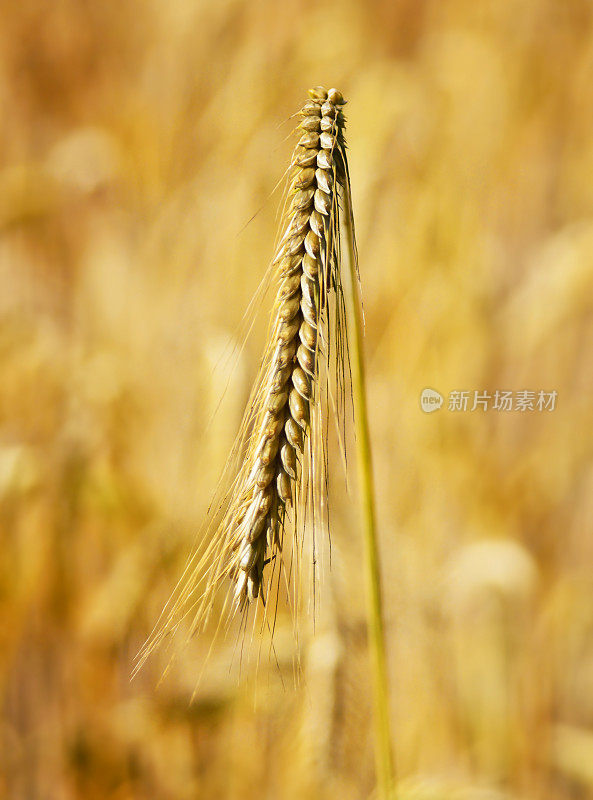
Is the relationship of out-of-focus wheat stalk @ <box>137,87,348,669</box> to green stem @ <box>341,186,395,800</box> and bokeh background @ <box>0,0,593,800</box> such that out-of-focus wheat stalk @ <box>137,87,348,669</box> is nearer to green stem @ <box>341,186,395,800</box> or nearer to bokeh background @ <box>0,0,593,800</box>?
green stem @ <box>341,186,395,800</box>

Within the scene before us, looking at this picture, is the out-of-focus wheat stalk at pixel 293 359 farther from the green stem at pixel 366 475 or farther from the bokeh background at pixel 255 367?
the bokeh background at pixel 255 367

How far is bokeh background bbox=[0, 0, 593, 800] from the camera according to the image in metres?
0.76

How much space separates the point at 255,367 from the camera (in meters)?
0.75

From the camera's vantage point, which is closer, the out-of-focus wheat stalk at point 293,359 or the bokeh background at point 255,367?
the out-of-focus wheat stalk at point 293,359

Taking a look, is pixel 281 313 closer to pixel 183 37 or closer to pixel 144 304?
pixel 144 304

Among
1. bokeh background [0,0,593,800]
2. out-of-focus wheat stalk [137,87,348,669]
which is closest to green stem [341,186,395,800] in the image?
out-of-focus wheat stalk [137,87,348,669]

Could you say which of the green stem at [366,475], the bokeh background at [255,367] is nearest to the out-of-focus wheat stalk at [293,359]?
the green stem at [366,475]

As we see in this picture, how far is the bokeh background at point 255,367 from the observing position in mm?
760

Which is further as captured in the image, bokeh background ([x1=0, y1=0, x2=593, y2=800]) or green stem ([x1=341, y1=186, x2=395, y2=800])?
bokeh background ([x1=0, y1=0, x2=593, y2=800])

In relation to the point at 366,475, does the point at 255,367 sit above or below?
above

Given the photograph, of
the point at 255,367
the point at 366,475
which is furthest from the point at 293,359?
the point at 255,367

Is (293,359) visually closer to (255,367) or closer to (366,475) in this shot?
(366,475)

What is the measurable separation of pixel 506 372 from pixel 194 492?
16.1 inches

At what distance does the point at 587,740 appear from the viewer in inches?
30.6
